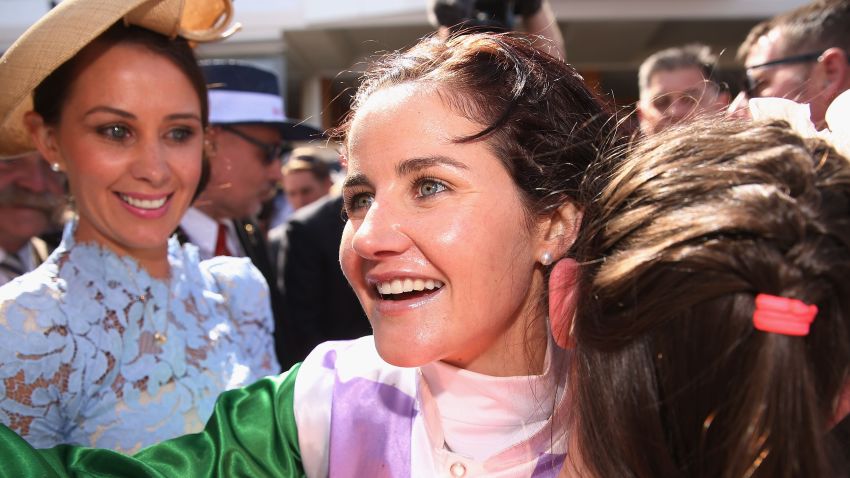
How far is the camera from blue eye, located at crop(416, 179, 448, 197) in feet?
4.53

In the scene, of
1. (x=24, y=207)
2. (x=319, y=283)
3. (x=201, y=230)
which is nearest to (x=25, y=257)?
(x=24, y=207)

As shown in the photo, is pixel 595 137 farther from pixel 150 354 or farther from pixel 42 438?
pixel 42 438

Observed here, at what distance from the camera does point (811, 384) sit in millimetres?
958

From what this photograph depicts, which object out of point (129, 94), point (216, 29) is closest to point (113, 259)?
point (129, 94)

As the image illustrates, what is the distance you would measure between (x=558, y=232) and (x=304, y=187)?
4.00 m

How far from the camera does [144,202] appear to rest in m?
1.98

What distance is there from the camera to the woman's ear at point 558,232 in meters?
1.47

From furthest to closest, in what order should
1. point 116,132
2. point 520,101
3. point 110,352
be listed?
1. point 116,132
2. point 110,352
3. point 520,101

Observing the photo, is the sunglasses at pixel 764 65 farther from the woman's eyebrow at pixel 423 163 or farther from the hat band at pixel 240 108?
the hat band at pixel 240 108

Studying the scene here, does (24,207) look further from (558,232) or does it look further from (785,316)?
(785,316)

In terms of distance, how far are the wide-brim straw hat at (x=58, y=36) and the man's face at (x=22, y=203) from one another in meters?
1.21

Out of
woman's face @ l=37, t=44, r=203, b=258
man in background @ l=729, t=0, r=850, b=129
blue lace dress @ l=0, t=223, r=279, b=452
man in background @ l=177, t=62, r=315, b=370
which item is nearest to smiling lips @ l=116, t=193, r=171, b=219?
woman's face @ l=37, t=44, r=203, b=258

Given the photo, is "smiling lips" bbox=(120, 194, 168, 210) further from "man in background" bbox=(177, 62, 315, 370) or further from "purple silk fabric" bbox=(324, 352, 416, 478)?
"man in background" bbox=(177, 62, 315, 370)

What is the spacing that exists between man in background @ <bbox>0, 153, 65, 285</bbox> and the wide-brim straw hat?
118cm
